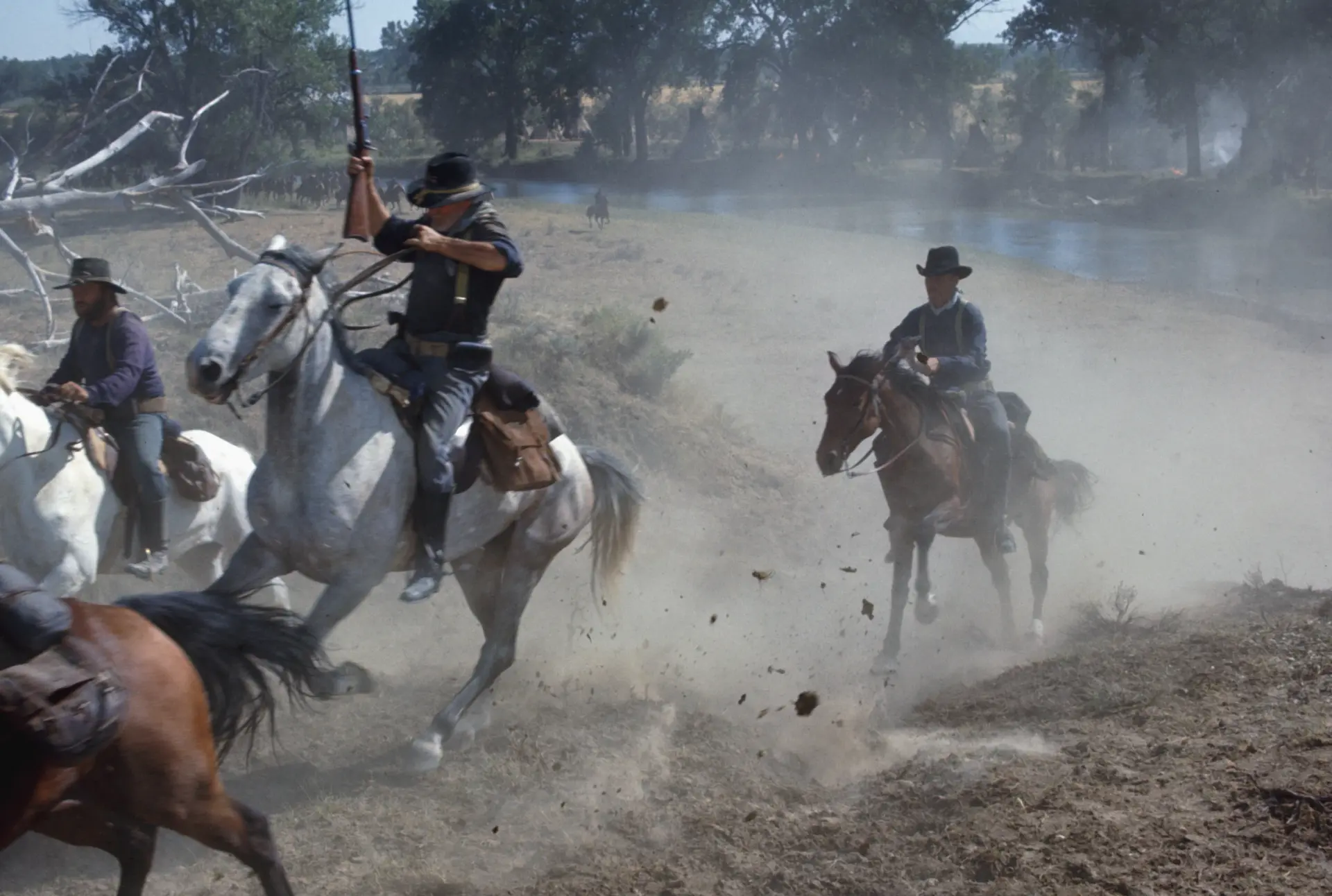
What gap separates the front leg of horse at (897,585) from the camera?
8.28 metres

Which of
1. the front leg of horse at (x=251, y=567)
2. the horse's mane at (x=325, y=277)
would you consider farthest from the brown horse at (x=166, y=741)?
the horse's mane at (x=325, y=277)

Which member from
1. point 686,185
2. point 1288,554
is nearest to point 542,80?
point 686,185

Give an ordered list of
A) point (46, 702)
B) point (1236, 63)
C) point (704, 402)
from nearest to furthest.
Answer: point (46, 702) < point (704, 402) < point (1236, 63)

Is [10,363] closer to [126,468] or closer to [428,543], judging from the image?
[126,468]

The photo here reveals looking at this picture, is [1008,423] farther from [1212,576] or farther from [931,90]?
[931,90]

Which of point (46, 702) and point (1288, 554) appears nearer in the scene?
point (46, 702)

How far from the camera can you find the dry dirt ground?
15.6ft

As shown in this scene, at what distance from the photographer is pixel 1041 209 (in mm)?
42875

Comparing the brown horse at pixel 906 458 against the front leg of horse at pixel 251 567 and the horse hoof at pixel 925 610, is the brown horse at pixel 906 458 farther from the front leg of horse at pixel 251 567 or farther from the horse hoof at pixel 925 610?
the front leg of horse at pixel 251 567

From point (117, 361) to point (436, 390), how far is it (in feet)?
6.90

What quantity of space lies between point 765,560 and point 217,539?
480 centimetres

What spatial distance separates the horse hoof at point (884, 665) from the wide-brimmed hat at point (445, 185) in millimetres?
4012

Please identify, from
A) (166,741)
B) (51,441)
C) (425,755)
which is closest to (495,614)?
(425,755)

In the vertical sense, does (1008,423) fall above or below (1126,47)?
below
